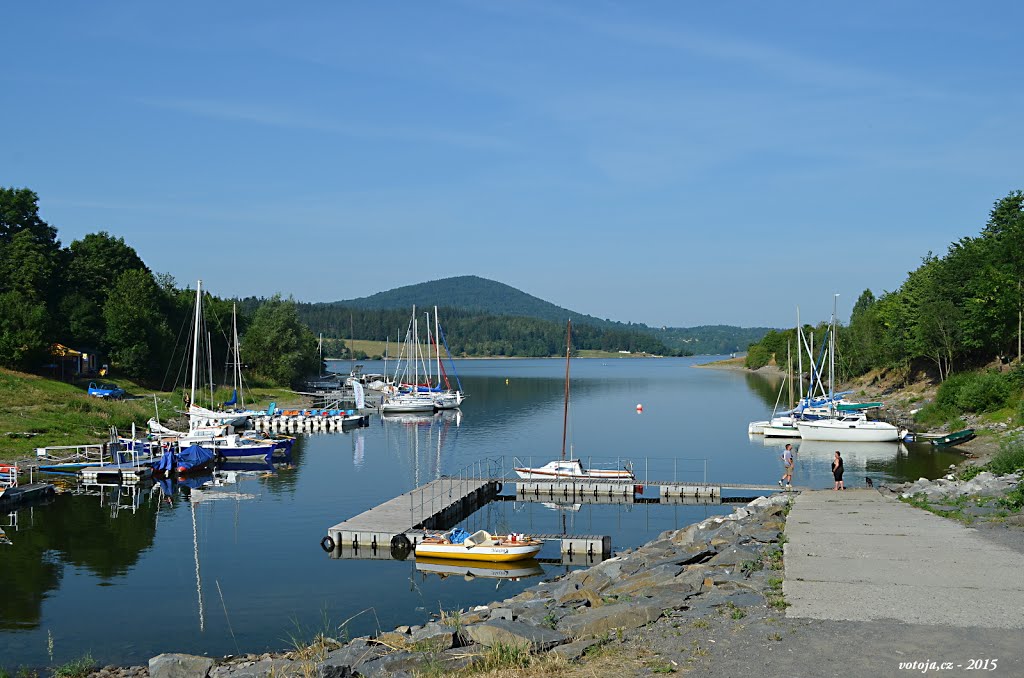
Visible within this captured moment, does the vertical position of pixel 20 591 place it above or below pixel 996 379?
below

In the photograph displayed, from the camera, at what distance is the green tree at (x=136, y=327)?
279 ft

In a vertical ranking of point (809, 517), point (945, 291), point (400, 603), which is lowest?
point (400, 603)

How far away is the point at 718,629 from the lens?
14180 millimetres

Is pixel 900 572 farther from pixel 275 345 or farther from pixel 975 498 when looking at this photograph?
pixel 275 345

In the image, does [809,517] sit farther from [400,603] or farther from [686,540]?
[400,603]

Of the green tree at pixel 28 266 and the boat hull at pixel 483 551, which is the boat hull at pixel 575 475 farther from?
the green tree at pixel 28 266

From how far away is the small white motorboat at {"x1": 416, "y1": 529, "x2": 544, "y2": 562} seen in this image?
31016mm

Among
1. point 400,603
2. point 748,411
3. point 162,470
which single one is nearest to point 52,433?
point 162,470

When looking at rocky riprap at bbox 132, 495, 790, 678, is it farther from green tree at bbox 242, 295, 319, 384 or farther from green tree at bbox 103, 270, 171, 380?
green tree at bbox 242, 295, 319, 384

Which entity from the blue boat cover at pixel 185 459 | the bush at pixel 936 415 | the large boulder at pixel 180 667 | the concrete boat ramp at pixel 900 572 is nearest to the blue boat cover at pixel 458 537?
the concrete boat ramp at pixel 900 572

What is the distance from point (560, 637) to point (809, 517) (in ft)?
45.7

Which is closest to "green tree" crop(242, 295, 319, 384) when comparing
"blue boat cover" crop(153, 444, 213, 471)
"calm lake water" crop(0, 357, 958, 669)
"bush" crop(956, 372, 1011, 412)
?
"calm lake water" crop(0, 357, 958, 669)

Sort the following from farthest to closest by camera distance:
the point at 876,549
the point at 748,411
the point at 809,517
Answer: the point at 748,411, the point at 809,517, the point at 876,549

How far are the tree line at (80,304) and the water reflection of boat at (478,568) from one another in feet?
179
